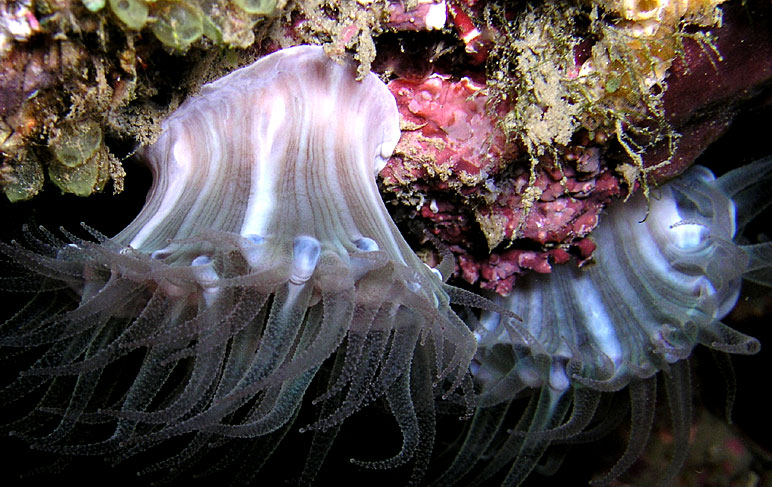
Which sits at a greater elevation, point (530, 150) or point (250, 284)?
point (530, 150)

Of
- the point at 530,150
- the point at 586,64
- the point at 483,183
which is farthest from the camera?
the point at 483,183

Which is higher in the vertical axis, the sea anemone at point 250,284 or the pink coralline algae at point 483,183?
the pink coralline algae at point 483,183

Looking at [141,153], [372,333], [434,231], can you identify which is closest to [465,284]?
[434,231]

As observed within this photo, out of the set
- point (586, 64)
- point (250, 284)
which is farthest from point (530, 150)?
point (250, 284)

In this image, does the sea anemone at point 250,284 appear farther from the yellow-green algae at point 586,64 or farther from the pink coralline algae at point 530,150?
the yellow-green algae at point 586,64

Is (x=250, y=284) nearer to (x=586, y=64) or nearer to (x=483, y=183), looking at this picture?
(x=483, y=183)

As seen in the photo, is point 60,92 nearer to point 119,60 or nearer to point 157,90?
point 119,60

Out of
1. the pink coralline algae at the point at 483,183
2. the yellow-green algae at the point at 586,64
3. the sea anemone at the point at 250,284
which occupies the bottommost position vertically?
the sea anemone at the point at 250,284

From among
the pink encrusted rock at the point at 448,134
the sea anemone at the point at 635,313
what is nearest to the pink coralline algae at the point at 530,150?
the pink encrusted rock at the point at 448,134
